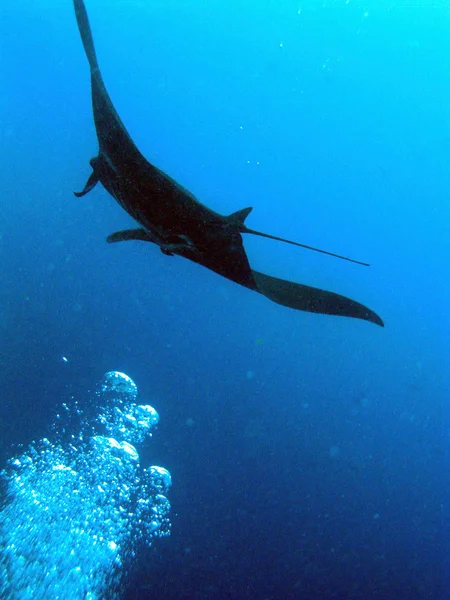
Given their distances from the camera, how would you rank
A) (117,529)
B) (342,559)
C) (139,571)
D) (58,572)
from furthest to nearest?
(342,559), (139,571), (117,529), (58,572)

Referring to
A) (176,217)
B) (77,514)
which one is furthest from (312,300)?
(77,514)

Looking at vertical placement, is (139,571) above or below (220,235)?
below

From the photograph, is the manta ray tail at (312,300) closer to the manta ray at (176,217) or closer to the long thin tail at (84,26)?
the manta ray at (176,217)

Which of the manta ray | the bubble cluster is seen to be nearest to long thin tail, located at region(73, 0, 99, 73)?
the manta ray

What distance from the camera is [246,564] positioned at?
18.8 meters

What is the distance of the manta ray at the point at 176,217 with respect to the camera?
2.49 m

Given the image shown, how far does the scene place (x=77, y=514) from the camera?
11.8 meters

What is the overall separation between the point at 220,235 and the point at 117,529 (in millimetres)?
12982

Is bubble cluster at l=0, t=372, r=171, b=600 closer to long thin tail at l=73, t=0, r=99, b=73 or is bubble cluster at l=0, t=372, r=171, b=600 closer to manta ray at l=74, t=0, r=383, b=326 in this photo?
manta ray at l=74, t=0, r=383, b=326

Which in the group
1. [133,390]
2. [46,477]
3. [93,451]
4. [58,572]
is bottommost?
[58,572]

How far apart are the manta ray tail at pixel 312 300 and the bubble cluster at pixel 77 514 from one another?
1009cm

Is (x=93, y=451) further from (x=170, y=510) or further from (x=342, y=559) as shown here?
(x=342, y=559)

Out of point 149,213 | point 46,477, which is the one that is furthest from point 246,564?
point 149,213

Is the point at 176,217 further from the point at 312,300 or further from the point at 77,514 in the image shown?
the point at 77,514
